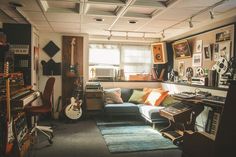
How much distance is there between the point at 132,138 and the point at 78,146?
1012 millimetres

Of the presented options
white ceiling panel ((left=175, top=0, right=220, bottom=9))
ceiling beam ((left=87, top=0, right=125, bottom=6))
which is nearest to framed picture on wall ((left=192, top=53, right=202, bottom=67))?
white ceiling panel ((left=175, top=0, right=220, bottom=9))

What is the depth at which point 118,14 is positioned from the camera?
3.65 m

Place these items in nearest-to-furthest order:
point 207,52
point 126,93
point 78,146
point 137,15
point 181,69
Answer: point 78,146
point 137,15
point 207,52
point 181,69
point 126,93

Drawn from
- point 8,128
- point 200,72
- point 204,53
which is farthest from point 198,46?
point 8,128

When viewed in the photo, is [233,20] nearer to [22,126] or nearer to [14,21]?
[22,126]

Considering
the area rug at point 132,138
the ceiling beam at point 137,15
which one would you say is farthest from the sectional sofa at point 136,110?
the ceiling beam at point 137,15

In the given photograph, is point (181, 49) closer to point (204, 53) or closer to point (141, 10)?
point (204, 53)

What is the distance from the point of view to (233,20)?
367cm

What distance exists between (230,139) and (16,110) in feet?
8.68

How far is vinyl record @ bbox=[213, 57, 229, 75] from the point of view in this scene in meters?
3.84

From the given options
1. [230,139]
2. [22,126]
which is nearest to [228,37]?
[230,139]

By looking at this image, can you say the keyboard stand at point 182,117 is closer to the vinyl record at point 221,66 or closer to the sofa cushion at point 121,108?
the vinyl record at point 221,66

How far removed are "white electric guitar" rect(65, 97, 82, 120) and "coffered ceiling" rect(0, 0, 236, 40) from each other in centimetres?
177

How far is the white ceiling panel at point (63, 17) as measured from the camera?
3.71 meters
